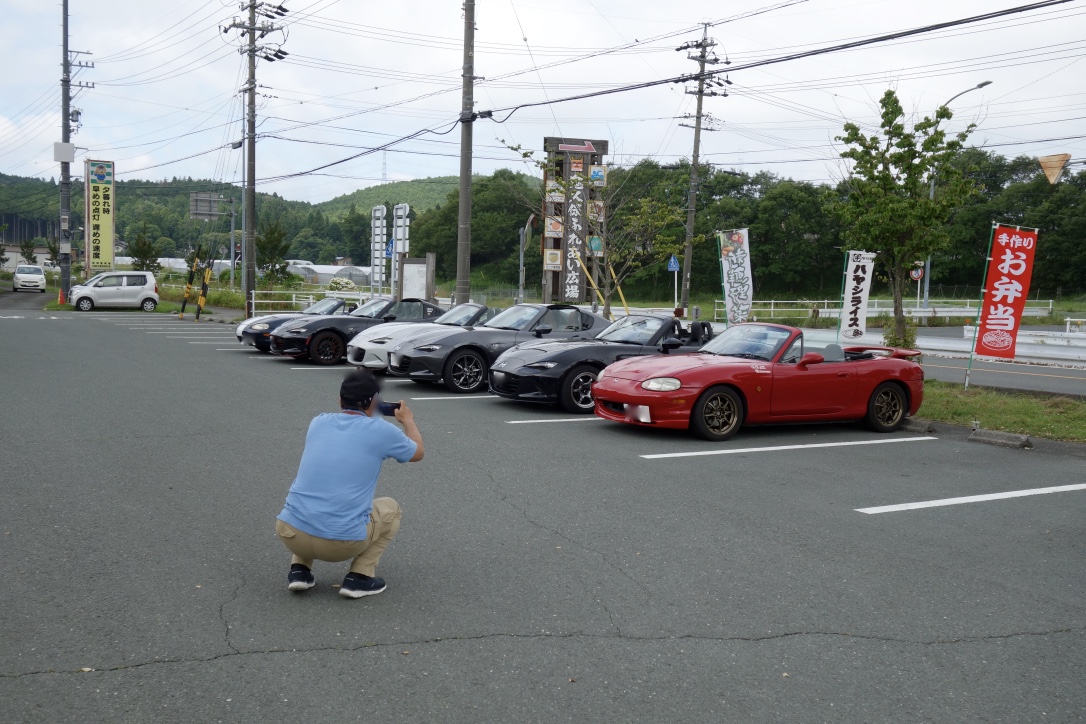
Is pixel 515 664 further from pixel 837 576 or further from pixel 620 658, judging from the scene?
pixel 837 576

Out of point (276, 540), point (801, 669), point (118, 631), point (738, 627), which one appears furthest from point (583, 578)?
point (118, 631)

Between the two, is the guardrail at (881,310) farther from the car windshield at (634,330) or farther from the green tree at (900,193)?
the car windshield at (634,330)

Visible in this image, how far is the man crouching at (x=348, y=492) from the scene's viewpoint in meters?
4.46

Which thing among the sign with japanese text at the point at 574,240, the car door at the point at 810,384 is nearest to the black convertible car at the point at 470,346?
the car door at the point at 810,384

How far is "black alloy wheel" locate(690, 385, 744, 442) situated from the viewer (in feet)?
31.4

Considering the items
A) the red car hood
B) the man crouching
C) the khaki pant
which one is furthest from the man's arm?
the red car hood

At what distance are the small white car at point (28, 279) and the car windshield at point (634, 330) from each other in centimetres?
5015

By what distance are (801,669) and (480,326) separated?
11064 mm

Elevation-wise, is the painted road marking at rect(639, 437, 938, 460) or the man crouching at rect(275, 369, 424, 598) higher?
the man crouching at rect(275, 369, 424, 598)

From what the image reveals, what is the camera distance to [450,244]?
87.2 metres

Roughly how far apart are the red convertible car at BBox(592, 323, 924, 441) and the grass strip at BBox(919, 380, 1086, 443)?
0.96 metres

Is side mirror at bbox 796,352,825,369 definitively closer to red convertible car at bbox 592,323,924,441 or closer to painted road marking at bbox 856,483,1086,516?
red convertible car at bbox 592,323,924,441

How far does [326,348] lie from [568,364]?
271 inches

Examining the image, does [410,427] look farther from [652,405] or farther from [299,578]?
[652,405]
